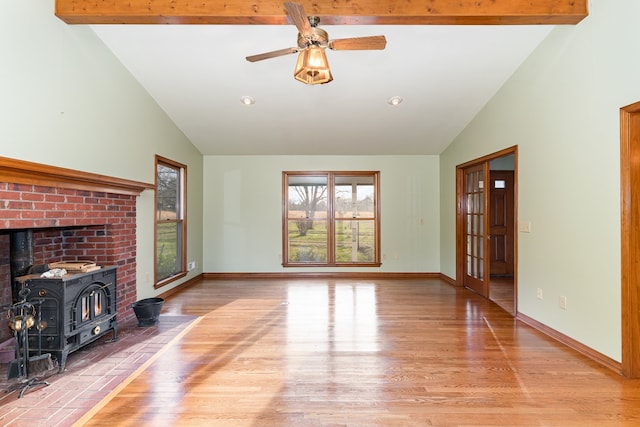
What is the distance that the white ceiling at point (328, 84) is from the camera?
327 centimetres

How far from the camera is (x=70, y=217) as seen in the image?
2.92m

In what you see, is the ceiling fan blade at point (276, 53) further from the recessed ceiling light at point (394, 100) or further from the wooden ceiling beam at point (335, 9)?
the recessed ceiling light at point (394, 100)

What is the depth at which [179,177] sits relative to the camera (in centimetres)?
530

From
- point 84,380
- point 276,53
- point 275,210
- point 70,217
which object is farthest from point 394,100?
point 84,380

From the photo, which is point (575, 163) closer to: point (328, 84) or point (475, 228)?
point (475, 228)

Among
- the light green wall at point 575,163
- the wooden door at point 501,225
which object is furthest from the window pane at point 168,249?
the wooden door at point 501,225

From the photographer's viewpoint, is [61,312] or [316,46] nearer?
[316,46]

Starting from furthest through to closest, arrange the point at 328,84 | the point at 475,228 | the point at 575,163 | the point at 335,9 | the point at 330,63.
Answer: the point at 475,228 < the point at 328,84 < the point at 330,63 < the point at 575,163 < the point at 335,9

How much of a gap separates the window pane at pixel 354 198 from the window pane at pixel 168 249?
2.78 meters

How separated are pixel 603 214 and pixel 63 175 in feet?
14.4

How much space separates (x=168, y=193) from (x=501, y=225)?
5.77 metres

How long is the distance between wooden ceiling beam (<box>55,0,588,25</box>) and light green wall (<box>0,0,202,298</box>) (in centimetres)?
34

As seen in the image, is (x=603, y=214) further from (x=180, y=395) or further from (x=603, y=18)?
(x=180, y=395)

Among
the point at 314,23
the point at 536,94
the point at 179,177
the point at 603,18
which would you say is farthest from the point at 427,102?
the point at 179,177
